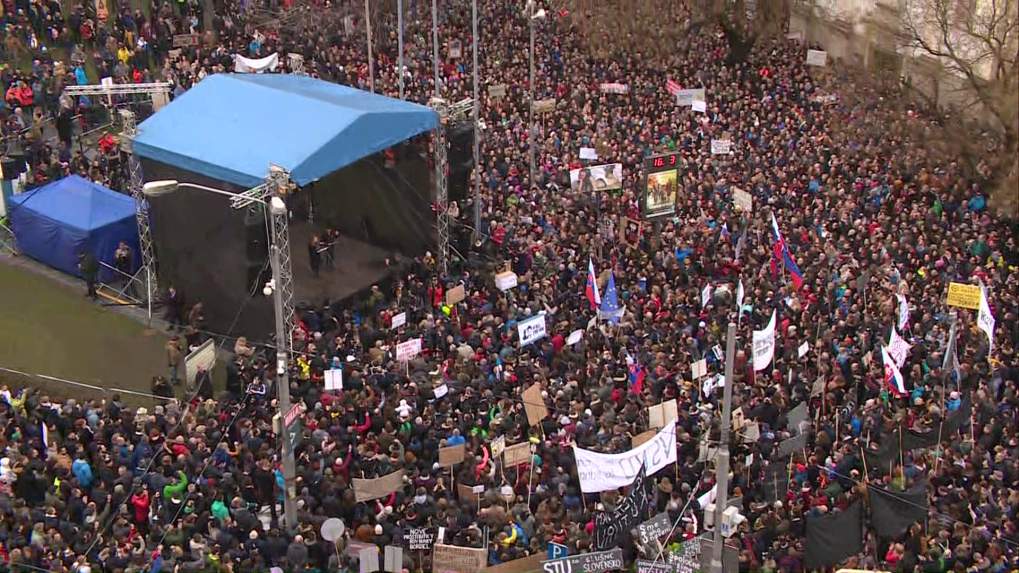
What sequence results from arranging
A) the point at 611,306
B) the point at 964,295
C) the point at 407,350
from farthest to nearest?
the point at 611,306, the point at 964,295, the point at 407,350

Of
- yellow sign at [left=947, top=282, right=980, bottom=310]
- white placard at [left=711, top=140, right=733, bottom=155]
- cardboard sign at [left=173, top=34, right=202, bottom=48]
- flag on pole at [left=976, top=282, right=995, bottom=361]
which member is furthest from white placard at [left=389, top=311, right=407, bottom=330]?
cardboard sign at [left=173, top=34, right=202, bottom=48]

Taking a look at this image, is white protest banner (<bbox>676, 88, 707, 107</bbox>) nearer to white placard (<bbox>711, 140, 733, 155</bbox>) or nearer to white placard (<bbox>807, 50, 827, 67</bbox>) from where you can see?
white placard (<bbox>711, 140, 733, 155</bbox>)

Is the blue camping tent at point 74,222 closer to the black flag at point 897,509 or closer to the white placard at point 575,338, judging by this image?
the white placard at point 575,338

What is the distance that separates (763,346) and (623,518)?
521 centimetres

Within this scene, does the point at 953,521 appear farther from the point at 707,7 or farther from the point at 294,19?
the point at 294,19

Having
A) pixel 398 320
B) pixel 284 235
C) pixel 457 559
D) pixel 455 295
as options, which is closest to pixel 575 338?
pixel 455 295

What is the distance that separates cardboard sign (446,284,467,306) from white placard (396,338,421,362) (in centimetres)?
298

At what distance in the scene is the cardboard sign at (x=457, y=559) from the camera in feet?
55.2

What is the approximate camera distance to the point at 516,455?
18.6 m

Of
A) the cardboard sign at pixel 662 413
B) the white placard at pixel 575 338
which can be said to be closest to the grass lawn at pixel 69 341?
the white placard at pixel 575 338

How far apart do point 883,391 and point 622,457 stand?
241 inches

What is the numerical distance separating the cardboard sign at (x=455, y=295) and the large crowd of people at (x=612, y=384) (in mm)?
276

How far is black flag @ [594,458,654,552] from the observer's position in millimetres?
16688

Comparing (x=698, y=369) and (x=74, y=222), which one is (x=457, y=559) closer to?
(x=698, y=369)
